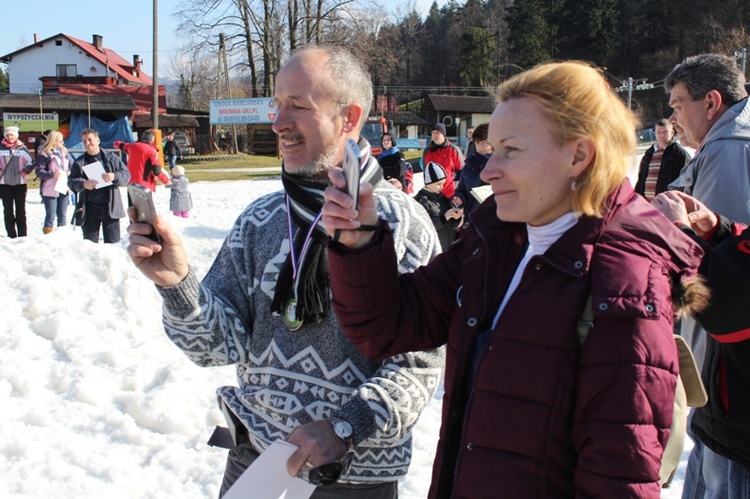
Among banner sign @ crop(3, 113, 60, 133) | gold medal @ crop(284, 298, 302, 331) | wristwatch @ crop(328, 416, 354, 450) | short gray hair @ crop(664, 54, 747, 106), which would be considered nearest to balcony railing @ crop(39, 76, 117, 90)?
banner sign @ crop(3, 113, 60, 133)

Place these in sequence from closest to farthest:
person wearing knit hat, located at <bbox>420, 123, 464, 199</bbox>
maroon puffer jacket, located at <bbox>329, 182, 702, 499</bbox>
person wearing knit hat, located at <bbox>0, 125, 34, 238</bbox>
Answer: maroon puffer jacket, located at <bbox>329, 182, 702, 499</bbox>
person wearing knit hat, located at <bbox>420, 123, 464, 199</bbox>
person wearing knit hat, located at <bbox>0, 125, 34, 238</bbox>

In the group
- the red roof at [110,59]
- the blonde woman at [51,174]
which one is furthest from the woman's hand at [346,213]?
the red roof at [110,59]

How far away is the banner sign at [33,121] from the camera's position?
35438mm

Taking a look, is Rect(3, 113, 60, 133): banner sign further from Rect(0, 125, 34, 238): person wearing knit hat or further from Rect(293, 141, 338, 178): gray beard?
Rect(293, 141, 338, 178): gray beard

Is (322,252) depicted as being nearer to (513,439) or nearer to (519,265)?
(519,265)

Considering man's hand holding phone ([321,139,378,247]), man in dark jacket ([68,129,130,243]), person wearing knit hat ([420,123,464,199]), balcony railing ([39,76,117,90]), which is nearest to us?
man's hand holding phone ([321,139,378,247])

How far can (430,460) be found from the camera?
13.2 feet

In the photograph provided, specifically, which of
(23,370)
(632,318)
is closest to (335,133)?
(632,318)

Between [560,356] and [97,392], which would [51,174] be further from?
[560,356]

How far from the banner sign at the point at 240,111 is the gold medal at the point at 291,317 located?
3200cm

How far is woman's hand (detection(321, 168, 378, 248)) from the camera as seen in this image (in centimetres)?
143

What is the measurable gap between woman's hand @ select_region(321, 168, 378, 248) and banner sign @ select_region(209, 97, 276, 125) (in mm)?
32404

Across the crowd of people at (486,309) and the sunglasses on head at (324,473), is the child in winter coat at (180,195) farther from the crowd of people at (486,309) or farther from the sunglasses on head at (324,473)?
the sunglasses on head at (324,473)

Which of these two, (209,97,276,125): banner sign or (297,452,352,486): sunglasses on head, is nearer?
(297,452,352,486): sunglasses on head
